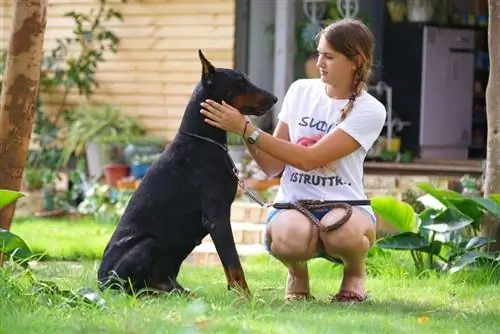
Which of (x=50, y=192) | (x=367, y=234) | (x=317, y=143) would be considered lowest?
(x=50, y=192)

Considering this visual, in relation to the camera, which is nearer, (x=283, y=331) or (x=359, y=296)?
(x=283, y=331)

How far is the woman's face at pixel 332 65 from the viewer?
5391 mm

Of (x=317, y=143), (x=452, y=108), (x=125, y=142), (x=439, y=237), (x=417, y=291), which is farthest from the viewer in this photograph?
(x=452, y=108)

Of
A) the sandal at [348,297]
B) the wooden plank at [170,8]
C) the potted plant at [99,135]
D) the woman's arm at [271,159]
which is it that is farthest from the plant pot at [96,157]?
the sandal at [348,297]

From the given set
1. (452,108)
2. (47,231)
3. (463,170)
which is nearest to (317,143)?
(47,231)

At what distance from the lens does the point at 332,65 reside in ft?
17.7

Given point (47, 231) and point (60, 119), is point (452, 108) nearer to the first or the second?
point (60, 119)

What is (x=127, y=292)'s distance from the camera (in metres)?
5.34

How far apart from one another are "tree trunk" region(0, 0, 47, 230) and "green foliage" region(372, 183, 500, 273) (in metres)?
2.06

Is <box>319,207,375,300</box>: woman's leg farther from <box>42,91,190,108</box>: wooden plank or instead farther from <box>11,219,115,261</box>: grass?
<box>42,91,190,108</box>: wooden plank

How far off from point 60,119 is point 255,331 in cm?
964

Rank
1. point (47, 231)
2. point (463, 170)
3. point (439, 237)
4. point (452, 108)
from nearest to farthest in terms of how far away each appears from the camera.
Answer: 1. point (439, 237)
2. point (47, 231)
3. point (463, 170)
4. point (452, 108)

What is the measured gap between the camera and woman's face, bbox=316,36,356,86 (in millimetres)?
5391

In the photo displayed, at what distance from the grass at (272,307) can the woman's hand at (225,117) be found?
29.4 inches
